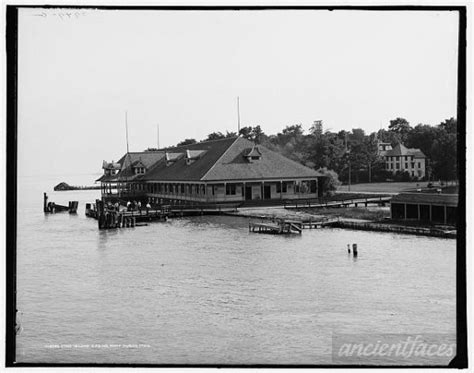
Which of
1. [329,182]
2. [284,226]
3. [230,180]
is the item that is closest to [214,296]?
[284,226]

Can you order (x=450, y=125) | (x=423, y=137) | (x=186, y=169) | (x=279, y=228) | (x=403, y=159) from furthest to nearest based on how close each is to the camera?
(x=186, y=169) → (x=279, y=228) → (x=403, y=159) → (x=423, y=137) → (x=450, y=125)

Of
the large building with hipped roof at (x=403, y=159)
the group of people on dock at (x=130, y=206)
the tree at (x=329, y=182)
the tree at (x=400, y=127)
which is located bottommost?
the group of people on dock at (x=130, y=206)

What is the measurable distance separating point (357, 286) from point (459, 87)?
4486 mm

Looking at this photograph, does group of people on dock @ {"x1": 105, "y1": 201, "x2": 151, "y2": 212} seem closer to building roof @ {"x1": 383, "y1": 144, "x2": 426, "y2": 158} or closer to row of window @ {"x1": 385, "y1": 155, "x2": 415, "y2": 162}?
row of window @ {"x1": 385, "y1": 155, "x2": 415, "y2": 162}

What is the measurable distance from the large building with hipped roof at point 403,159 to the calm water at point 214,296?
155 cm

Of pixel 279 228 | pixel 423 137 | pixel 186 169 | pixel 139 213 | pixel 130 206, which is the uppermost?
pixel 423 137

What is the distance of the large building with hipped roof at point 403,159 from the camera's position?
1136cm

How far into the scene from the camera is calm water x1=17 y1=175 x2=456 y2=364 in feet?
25.6

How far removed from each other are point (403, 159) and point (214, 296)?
15.4ft

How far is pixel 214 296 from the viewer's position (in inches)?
400

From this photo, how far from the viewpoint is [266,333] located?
8438mm

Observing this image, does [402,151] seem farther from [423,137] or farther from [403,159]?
[423,137]

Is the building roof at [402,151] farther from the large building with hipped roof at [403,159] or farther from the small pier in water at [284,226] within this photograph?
the small pier in water at [284,226]

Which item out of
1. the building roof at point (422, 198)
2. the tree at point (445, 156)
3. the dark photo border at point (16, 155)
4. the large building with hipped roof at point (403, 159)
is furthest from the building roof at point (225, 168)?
the dark photo border at point (16, 155)
